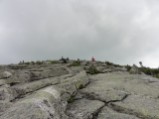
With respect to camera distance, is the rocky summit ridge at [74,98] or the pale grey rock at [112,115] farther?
the pale grey rock at [112,115]

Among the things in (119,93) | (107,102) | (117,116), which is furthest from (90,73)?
(117,116)

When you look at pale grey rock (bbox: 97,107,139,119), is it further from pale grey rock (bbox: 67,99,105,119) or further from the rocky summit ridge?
pale grey rock (bbox: 67,99,105,119)

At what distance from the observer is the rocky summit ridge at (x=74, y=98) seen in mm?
8695

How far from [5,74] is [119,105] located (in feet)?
18.4

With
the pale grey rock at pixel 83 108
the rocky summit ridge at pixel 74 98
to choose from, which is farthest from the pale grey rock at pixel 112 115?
the pale grey rock at pixel 83 108

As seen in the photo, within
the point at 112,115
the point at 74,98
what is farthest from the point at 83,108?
the point at 74,98

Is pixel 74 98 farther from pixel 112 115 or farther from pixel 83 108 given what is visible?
pixel 112 115

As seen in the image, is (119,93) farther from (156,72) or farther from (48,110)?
(156,72)

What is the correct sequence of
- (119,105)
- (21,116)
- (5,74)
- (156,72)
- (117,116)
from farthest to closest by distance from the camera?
(156,72)
(5,74)
(119,105)
(117,116)
(21,116)

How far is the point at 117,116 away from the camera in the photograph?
10461mm

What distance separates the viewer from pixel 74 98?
1254 cm

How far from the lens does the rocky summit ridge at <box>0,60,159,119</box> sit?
342 inches

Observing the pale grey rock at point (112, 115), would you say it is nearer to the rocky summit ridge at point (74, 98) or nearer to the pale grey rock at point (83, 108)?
the rocky summit ridge at point (74, 98)

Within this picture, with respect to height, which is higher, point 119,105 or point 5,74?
point 5,74
